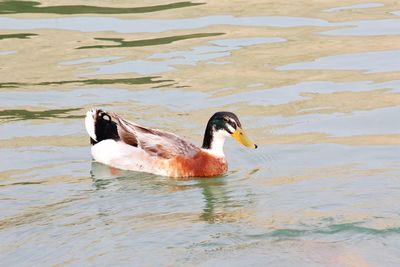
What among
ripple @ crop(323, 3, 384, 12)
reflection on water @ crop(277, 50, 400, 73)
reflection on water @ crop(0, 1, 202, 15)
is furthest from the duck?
ripple @ crop(323, 3, 384, 12)

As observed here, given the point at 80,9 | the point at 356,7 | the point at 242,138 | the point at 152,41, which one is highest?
the point at 80,9

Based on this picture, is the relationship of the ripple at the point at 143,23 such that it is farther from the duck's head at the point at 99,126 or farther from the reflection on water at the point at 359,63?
the duck's head at the point at 99,126

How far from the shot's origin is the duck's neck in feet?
44.8

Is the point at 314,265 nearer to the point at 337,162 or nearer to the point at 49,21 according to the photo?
the point at 337,162

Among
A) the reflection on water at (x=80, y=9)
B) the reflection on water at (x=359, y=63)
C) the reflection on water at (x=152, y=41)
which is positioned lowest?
the reflection on water at (x=359, y=63)

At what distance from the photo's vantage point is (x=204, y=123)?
15.2 meters

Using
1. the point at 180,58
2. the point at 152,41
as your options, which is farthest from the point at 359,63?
the point at 152,41

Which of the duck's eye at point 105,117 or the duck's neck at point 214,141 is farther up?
the duck's eye at point 105,117

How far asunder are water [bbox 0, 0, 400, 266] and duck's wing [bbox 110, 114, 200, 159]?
1.38 ft

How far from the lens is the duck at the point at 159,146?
13578 mm

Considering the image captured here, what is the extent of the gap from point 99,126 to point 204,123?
1.56 m

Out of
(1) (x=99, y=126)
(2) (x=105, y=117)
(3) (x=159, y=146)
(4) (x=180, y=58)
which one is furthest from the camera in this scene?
(4) (x=180, y=58)

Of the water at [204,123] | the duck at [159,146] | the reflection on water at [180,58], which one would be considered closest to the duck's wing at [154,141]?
the duck at [159,146]

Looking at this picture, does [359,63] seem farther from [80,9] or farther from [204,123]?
[80,9]
